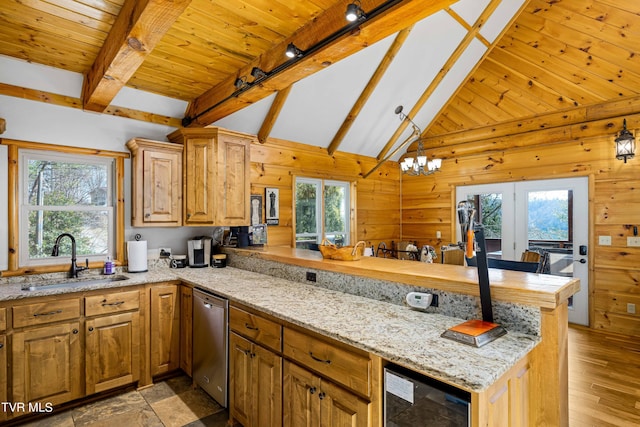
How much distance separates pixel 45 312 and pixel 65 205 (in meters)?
1.13

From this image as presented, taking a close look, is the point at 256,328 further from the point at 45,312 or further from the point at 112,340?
the point at 45,312

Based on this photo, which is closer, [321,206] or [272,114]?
[272,114]

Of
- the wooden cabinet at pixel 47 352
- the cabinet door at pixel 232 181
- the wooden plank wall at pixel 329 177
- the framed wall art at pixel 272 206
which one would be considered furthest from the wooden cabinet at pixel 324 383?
the wooden plank wall at pixel 329 177

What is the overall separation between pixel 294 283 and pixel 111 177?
2.23 m

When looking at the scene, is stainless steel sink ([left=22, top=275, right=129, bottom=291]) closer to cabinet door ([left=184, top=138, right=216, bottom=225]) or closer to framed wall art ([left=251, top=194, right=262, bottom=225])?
cabinet door ([left=184, top=138, right=216, bottom=225])

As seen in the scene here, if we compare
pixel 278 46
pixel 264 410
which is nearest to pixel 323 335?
pixel 264 410

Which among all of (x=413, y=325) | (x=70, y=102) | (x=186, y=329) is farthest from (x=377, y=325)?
(x=70, y=102)

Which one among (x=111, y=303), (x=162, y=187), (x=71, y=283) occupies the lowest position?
(x=111, y=303)

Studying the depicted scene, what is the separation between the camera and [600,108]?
13.9 feet

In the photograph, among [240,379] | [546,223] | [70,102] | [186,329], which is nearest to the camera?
[240,379]

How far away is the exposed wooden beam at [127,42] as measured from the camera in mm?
1832

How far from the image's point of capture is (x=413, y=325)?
1.66 m

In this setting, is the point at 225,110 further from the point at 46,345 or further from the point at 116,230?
the point at 46,345

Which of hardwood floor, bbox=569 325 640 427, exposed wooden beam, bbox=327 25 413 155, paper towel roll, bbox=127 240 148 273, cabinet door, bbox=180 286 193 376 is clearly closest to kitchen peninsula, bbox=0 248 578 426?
cabinet door, bbox=180 286 193 376
